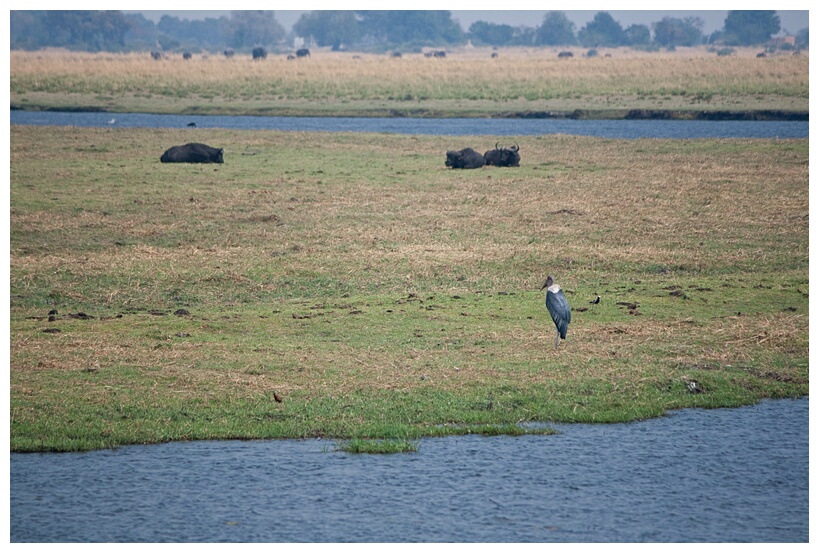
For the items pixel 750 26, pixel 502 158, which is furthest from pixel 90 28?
pixel 502 158

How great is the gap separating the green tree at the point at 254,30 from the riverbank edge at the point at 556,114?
123456 mm

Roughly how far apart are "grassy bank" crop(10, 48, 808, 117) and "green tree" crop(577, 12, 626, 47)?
86.3 metres

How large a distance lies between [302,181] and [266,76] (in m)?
35.5

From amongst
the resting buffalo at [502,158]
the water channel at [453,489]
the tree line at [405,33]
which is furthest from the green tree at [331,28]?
the water channel at [453,489]

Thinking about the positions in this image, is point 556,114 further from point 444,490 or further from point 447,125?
point 444,490

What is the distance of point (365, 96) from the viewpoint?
5125 centimetres

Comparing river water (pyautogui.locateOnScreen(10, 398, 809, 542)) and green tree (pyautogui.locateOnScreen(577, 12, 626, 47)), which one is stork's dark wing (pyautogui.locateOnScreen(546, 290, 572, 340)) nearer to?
river water (pyautogui.locateOnScreen(10, 398, 809, 542))

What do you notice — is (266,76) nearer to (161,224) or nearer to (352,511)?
(161,224)

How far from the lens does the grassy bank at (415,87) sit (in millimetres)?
46059

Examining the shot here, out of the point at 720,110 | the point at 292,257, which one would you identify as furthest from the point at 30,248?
the point at 720,110

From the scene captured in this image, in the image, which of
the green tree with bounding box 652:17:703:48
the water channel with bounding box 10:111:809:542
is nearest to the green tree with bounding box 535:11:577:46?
the green tree with bounding box 652:17:703:48

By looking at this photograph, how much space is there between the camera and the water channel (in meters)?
7.10

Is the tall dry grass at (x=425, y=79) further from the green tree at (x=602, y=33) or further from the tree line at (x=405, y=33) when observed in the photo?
the green tree at (x=602, y=33)

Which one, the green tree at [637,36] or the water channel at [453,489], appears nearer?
the water channel at [453,489]
